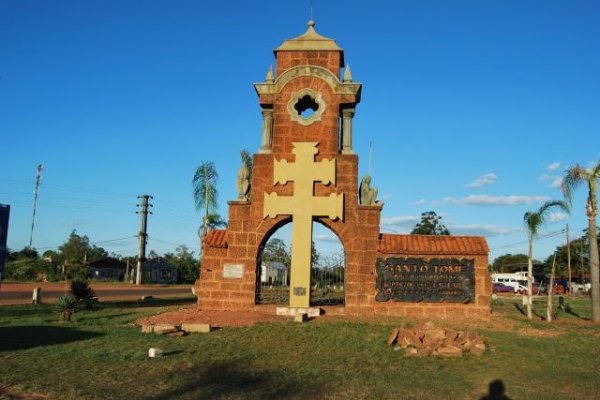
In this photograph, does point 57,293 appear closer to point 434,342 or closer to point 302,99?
point 302,99

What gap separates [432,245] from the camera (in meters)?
14.8

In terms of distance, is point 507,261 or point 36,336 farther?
point 507,261

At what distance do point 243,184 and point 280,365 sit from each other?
799cm

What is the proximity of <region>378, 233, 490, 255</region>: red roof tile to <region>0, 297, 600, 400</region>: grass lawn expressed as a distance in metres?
2.47

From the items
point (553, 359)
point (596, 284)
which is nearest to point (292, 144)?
point (553, 359)

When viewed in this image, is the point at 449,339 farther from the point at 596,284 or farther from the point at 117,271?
the point at 117,271

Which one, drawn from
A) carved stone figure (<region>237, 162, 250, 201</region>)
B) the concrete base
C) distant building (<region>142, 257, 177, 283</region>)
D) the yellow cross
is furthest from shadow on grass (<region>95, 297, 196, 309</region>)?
distant building (<region>142, 257, 177, 283</region>)

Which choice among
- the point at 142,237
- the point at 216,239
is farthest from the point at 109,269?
the point at 216,239

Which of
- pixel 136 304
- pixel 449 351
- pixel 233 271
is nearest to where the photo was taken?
pixel 449 351

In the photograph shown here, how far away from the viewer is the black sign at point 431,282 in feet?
47.6

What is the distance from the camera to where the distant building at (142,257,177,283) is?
61062 millimetres

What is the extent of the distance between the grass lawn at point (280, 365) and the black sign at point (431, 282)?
5.74ft

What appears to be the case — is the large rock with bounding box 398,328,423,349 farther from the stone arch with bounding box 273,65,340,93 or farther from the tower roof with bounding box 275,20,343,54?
the tower roof with bounding box 275,20,343,54

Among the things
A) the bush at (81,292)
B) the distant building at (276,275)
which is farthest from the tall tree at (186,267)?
the bush at (81,292)
